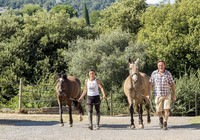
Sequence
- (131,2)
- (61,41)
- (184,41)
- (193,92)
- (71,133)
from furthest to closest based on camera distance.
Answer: (131,2), (61,41), (184,41), (193,92), (71,133)

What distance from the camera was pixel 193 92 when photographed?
2903 cm

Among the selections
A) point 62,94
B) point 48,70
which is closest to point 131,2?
point 48,70

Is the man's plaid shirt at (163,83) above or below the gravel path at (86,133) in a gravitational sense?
above

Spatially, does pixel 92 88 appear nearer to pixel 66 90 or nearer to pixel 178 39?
pixel 66 90

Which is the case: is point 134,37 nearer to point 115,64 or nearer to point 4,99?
point 115,64

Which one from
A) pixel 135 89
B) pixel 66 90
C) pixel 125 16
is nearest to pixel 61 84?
→ pixel 66 90

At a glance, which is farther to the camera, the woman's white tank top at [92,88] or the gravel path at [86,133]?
the woman's white tank top at [92,88]

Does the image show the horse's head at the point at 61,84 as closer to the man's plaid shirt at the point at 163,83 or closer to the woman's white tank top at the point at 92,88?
the woman's white tank top at the point at 92,88

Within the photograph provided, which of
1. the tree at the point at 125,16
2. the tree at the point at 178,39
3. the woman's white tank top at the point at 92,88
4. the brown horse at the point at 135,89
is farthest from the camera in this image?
the tree at the point at 125,16

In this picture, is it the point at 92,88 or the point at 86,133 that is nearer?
the point at 86,133

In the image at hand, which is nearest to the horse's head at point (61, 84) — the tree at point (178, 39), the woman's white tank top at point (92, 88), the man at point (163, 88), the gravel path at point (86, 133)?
the woman's white tank top at point (92, 88)

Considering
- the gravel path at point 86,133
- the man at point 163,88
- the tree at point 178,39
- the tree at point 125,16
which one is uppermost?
the tree at point 125,16

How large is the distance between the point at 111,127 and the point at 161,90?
2.53 meters

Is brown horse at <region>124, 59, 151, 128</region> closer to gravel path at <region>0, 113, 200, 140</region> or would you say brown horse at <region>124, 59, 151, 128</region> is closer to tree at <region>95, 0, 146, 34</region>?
gravel path at <region>0, 113, 200, 140</region>
